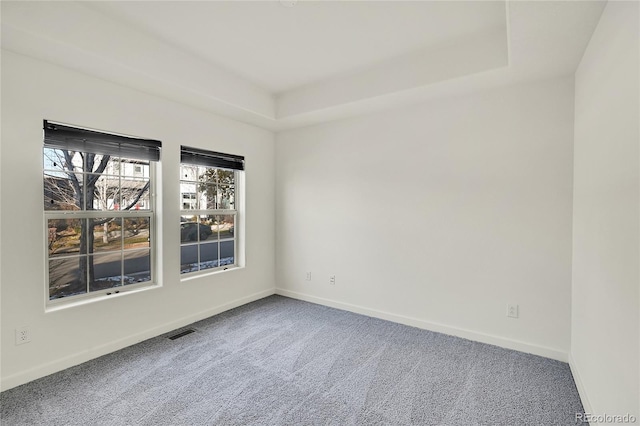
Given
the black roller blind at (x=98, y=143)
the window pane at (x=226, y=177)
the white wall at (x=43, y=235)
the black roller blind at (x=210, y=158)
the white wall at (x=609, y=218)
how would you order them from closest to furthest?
the white wall at (x=609, y=218) < the white wall at (x=43, y=235) < the black roller blind at (x=98, y=143) < the black roller blind at (x=210, y=158) < the window pane at (x=226, y=177)

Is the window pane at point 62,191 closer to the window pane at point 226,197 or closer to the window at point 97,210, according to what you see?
the window at point 97,210

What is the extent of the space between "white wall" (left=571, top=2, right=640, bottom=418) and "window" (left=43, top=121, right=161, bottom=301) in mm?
3542

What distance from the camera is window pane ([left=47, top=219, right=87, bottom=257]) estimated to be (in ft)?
8.32

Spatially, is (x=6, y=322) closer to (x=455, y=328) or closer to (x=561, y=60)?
(x=455, y=328)

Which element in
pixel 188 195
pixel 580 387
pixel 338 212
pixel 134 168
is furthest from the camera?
pixel 338 212

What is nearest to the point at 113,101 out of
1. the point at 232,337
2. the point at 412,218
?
the point at 232,337

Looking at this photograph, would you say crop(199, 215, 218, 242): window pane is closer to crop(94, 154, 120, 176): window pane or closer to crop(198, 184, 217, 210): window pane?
crop(198, 184, 217, 210): window pane

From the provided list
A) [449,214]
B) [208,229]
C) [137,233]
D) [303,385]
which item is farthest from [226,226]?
[449,214]

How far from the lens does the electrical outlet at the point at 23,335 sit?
2.27 metres

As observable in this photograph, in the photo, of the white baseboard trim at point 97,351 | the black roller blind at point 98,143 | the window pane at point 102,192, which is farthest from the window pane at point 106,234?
the white baseboard trim at point 97,351

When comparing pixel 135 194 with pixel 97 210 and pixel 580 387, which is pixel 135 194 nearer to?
pixel 97 210

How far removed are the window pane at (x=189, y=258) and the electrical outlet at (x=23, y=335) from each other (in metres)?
1.36

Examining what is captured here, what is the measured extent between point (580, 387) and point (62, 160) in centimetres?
437

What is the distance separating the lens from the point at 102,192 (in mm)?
2861
